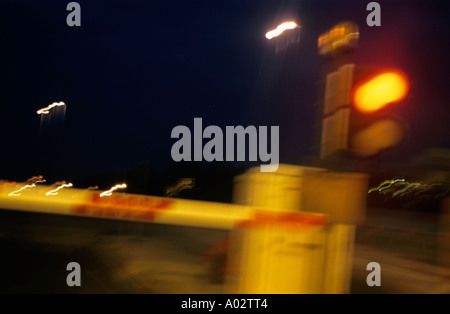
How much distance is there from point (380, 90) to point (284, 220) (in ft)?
4.25

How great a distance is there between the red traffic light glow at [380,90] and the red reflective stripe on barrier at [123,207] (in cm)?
174

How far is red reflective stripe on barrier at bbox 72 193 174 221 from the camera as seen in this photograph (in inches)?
147

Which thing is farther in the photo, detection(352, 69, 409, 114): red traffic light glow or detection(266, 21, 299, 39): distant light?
detection(266, 21, 299, 39): distant light

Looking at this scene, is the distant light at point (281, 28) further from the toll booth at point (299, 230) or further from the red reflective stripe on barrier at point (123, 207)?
the red reflective stripe on barrier at point (123, 207)

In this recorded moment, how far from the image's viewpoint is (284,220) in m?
3.80

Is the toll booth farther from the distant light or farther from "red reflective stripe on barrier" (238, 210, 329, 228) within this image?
the distant light

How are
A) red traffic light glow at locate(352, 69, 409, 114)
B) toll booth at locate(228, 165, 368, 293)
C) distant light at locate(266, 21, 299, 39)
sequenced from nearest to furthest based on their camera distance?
red traffic light glow at locate(352, 69, 409, 114), toll booth at locate(228, 165, 368, 293), distant light at locate(266, 21, 299, 39)

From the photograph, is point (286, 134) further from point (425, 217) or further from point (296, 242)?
point (425, 217)

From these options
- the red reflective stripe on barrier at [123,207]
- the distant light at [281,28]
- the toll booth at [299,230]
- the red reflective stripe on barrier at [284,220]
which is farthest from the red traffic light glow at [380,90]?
the red reflective stripe on barrier at [123,207]

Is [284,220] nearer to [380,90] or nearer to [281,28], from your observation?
[380,90]

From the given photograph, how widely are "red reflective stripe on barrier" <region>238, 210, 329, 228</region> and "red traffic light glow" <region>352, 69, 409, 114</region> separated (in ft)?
3.16

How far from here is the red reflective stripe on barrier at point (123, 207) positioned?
3.73 metres

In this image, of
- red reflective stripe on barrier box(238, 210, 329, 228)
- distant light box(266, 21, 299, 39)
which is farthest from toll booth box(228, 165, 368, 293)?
distant light box(266, 21, 299, 39)
